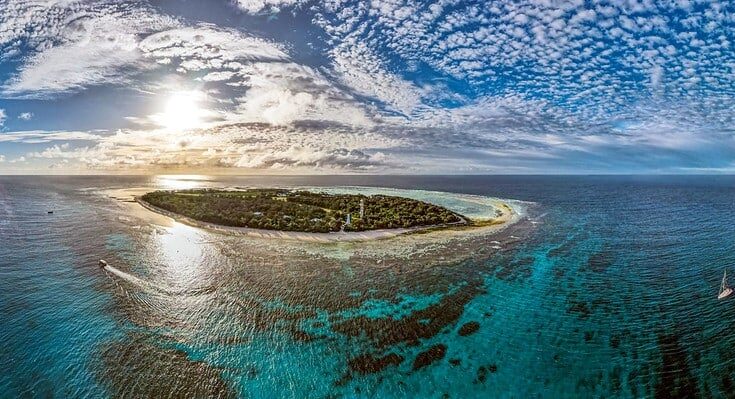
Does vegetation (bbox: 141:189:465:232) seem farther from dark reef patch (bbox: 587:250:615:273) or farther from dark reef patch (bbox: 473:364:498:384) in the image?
dark reef patch (bbox: 473:364:498:384)

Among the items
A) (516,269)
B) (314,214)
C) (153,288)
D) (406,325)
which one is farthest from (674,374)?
(314,214)

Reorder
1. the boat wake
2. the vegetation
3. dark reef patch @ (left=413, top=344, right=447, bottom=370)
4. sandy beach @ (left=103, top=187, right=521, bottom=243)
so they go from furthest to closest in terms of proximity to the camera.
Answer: the vegetation < sandy beach @ (left=103, top=187, right=521, bottom=243) < the boat wake < dark reef patch @ (left=413, top=344, right=447, bottom=370)

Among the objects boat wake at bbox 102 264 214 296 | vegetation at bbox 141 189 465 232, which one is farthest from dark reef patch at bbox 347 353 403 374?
vegetation at bbox 141 189 465 232

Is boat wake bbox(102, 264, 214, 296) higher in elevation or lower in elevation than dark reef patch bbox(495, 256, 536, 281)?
lower

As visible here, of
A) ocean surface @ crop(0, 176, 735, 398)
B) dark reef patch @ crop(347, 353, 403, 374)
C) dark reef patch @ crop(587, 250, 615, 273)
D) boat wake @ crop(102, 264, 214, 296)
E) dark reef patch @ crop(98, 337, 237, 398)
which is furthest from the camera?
dark reef patch @ crop(587, 250, 615, 273)

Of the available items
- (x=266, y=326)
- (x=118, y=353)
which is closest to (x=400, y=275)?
(x=266, y=326)

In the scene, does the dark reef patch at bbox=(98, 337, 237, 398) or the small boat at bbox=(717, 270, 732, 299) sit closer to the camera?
the dark reef patch at bbox=(98, 337, 237, 398)

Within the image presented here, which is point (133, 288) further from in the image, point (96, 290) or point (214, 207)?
point (214, 207)
